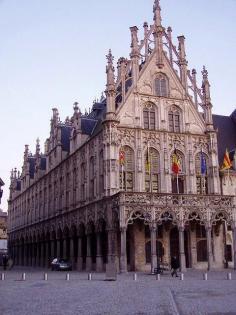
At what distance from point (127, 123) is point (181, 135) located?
225 inches

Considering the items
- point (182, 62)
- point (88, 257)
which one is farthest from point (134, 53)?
point (88, 257)

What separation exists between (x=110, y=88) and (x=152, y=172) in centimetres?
884

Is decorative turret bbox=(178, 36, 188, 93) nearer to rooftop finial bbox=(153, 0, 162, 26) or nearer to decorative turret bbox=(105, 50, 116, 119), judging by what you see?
rooftop finial bbox=(153, 0, 162, 26)

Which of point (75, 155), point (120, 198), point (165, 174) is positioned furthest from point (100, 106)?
point (120, 198)

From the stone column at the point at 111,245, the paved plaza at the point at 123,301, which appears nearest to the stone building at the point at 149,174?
the stone column at the point at 111,245

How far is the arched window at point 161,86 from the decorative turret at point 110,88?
189 inches

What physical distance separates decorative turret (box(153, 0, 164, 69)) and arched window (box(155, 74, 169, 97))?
1.11 m

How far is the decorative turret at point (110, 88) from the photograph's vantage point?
39875mm

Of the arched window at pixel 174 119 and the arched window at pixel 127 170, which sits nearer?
the arched window at pixel 127 170

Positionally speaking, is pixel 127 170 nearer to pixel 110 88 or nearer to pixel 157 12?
pixel 110 88

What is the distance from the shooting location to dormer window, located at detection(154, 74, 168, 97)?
4300cm

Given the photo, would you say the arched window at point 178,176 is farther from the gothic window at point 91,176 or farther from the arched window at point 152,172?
the gothic window at point 91,176

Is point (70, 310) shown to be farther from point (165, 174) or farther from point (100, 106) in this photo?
point (100, 106)

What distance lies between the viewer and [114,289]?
2131 cm
